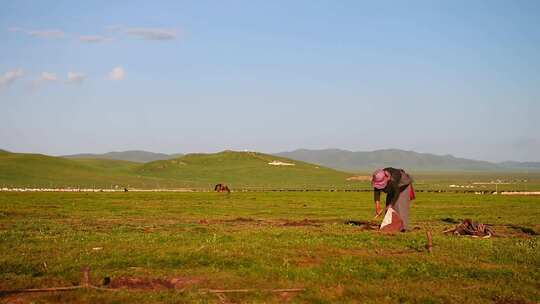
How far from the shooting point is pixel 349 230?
86.0 feet

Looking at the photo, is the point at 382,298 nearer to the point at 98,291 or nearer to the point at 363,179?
the point at 98,291

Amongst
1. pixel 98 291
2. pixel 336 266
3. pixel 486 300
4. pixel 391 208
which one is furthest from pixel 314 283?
pixel 391 208

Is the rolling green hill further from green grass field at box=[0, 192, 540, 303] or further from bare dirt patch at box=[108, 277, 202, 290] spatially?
bare dirt patch at box=[108, 277, 202, 290]

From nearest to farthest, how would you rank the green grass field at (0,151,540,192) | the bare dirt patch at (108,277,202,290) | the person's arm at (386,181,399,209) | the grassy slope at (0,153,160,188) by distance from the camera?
the bare dirt patch at (108,277,202,290) < the person's arm at (386,181,399,209) < the grassy slope at (0,153,160,188) < the green grass field at (0,151,540,192)

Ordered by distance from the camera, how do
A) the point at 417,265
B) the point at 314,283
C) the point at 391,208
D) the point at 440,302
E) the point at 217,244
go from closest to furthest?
the point at 440,302
the point at 314,283
the point at 417,265
the point at 217,244
the point at 391,208

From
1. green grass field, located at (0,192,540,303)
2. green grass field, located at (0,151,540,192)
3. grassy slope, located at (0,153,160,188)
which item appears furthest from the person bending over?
grassy slope, located at (0,153,160,188)

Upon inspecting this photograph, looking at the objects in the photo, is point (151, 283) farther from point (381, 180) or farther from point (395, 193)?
point (395, 193)

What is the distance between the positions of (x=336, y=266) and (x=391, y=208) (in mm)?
8180

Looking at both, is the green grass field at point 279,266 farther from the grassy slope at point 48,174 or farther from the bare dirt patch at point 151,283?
the grassy slope at point 48,174

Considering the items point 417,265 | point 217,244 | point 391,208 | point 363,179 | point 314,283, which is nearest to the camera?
point 314,283

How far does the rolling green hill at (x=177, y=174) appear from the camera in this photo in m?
122

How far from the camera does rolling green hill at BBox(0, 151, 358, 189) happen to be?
122 metres

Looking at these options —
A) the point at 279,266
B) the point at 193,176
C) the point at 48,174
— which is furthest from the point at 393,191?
the point at 193,176

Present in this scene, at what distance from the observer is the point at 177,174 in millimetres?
162250
